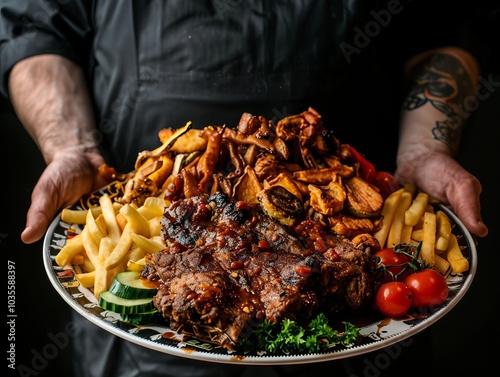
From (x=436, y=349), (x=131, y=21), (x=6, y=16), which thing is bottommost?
(x=436, y=349)

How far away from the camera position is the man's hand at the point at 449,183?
13.1 feet

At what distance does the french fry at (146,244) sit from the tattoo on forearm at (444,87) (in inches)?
115

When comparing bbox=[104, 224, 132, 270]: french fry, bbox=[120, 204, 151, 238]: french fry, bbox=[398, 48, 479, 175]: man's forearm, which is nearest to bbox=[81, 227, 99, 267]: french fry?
bbox=[104, 224, 132, 270]: french fry

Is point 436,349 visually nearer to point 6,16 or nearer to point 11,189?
point 11,189

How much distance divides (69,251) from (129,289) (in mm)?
639

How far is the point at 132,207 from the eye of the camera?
368cm

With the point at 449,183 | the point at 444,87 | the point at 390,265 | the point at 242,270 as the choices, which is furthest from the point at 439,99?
the point at 242,270

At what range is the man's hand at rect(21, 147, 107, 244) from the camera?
3875 millimetres

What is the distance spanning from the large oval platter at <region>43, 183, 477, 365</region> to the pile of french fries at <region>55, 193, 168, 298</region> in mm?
83

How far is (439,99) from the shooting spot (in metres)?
5.23

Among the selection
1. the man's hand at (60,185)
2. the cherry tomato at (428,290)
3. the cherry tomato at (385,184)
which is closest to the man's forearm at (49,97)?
the man's hand at (60,185)

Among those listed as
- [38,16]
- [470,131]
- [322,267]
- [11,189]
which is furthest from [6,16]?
[470,131]

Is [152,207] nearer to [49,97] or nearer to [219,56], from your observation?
[219,56]

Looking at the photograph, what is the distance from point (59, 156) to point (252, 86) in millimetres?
1627
